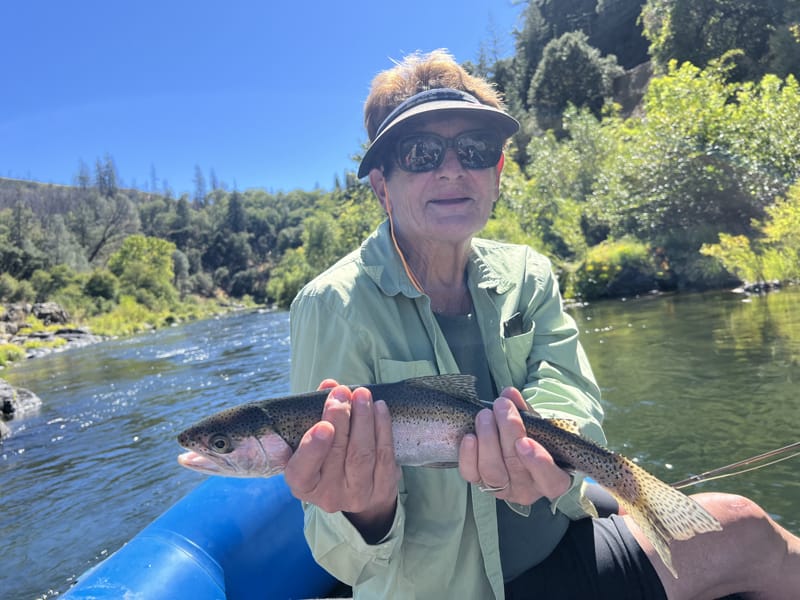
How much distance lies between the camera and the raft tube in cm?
303

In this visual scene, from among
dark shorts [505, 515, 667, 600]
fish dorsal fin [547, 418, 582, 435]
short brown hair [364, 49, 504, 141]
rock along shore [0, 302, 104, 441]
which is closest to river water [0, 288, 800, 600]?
dark shorts [505, 515, 667, 600]

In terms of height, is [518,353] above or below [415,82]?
below

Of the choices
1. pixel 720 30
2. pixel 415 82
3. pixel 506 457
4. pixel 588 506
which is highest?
pixel 720 30

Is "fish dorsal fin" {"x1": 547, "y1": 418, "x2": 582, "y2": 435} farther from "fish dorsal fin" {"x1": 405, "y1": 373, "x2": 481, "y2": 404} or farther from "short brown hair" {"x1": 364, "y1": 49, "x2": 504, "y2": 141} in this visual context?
"short brown hair" {"x1": 364, "y1": 49, "x2": 504, "y2": 141}

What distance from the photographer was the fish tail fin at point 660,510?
1818 millimetres

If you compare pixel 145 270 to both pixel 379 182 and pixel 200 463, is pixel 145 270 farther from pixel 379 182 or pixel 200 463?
pixel 200 463

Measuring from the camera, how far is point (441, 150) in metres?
2.50

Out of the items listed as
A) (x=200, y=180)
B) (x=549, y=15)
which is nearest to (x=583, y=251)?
(x=549, y=15)

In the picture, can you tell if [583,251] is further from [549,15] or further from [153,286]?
[153,286]

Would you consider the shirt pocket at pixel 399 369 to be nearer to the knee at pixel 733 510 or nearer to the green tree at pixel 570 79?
the knee at pixel 733 510

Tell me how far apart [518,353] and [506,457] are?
0.69 m

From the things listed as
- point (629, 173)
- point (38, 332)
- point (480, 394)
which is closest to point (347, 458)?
point (480, 394)

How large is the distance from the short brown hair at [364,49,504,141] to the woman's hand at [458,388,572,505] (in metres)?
1.66

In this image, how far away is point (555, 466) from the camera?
1852 millimetres
